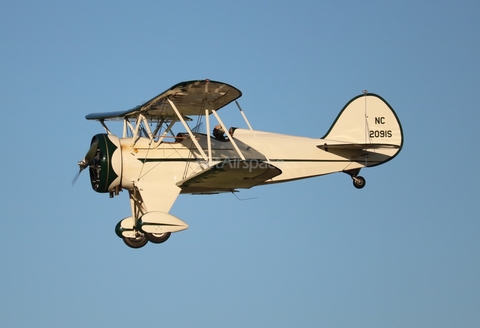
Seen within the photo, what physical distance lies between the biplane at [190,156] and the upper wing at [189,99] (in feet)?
0.06

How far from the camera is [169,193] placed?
55.1 ft

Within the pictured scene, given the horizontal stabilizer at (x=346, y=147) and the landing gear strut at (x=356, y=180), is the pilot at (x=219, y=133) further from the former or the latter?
the landing gear strut at (x=356, y=180)

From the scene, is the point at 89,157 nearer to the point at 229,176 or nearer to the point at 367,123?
the point at 229,176

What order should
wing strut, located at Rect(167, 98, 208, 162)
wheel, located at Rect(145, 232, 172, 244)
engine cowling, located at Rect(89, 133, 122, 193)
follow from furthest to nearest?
1. wheel, located at Rect(145, 232, 172, 244)
2. engine cowling, located at Rect(89, 133, 122, 193)
3. wing strut, located at Rect(167, 98, 208, 162)

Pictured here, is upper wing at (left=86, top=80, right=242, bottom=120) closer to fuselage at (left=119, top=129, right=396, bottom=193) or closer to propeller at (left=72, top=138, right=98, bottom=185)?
fuselage at (left=119, top=129, right=396, bottom=193)

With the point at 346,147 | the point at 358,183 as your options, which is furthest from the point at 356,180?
the point at 346,147

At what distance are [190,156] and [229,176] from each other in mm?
1583

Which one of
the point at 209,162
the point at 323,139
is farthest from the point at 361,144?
the point at 209,162

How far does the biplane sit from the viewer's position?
1596cm

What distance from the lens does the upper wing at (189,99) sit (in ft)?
50.2

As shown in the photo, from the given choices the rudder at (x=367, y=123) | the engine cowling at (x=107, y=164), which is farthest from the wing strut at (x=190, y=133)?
the rudder at (x=367, y=123)

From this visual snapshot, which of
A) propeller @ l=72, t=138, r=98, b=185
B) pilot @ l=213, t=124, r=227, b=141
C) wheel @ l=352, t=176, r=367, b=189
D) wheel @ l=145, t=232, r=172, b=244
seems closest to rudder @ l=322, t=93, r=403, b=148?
wheel @ l=352, t=176, r=367, b=189

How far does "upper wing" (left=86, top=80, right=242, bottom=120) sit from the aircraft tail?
12.2 ft

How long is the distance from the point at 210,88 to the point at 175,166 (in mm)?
2246
